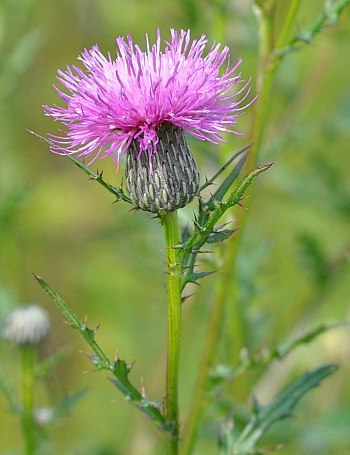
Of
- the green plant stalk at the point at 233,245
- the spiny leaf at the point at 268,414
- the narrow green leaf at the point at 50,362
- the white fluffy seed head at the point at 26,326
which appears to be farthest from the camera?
the white fluffy seed head at the point at 26,326

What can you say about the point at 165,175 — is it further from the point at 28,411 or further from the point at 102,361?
the point at 28,411

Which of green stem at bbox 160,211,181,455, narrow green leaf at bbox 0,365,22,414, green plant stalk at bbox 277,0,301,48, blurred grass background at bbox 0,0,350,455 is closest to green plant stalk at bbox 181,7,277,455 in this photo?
green plant stalk at bbox 277,0,301,48

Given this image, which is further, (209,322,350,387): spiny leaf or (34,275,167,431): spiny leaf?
(209,322,350,387): spiny leaf

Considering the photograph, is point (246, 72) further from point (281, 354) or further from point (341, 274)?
point (281, 354)

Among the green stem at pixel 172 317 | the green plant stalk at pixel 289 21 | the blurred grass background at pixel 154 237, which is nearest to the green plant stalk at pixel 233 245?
the green plant stalk at pixel 289 21

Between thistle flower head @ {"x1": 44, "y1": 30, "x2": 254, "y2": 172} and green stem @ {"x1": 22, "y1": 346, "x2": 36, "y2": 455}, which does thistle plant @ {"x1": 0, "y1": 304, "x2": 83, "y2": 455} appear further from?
thistle flower head @ {"x1": 44, "y1": 30, "x2": 254, "y2": 172}

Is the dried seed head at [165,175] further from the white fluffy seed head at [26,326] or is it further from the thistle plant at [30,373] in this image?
the white fluffy seed head at [26,326]
